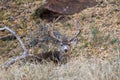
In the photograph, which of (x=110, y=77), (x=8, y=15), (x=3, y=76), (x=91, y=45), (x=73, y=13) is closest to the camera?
(x=110, y=77)

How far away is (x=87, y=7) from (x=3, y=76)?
3.88 meters

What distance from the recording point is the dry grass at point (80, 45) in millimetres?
5766

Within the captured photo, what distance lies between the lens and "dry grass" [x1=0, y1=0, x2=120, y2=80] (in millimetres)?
5766

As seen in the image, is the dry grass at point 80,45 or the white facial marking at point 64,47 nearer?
the dry grass at point 80,45

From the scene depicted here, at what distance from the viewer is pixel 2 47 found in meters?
8.66

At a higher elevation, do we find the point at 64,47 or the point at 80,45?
the point at 64,47

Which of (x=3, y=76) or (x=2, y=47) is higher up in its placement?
(x=3, y=76)

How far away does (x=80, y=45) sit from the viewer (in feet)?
25.7

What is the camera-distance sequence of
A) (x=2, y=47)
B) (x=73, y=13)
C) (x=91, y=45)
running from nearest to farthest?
(x=91, y=45), (x=2, y=47), (x=73, y=13)

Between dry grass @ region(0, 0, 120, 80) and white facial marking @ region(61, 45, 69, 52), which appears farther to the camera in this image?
white facial marking @ region(61, 45, 69, 52)

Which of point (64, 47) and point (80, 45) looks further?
point (80, 45)

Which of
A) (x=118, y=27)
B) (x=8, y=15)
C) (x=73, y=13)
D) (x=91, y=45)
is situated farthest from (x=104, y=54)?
(x=8, y=15)

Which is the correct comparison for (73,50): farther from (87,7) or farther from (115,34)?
(87,7)

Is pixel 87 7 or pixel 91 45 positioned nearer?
pixel 91 45
